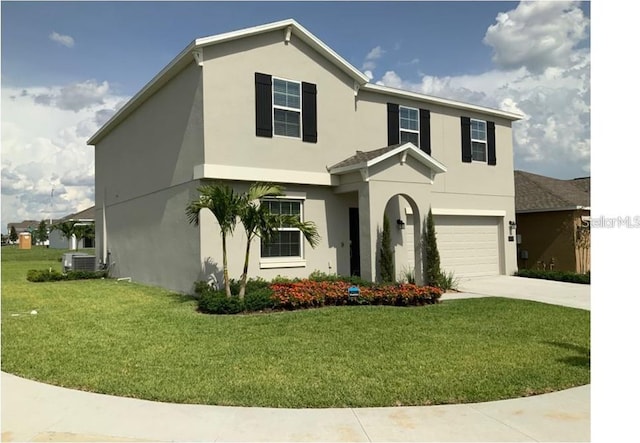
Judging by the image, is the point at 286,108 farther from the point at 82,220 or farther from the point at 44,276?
the point at 82,220

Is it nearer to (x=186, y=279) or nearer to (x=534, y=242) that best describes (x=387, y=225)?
(x=186, y=279)

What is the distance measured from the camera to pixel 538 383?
554 cm

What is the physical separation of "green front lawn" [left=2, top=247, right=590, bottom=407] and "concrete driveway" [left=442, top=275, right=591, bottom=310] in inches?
67.8

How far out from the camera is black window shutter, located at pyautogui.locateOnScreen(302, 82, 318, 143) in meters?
13.4

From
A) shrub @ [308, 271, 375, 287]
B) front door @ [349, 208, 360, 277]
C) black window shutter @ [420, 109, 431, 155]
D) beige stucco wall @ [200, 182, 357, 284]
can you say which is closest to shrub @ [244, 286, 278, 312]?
beige stucco wall @ [200, 182, 357, 284]

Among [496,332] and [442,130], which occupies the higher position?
[442,130]

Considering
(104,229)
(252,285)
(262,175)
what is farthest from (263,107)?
(104,229)

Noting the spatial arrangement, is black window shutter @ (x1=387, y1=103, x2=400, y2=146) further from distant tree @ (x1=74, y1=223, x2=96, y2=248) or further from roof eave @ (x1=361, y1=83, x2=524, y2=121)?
distant tree @ (x1=74, y1=223, x2=96, y2=248)

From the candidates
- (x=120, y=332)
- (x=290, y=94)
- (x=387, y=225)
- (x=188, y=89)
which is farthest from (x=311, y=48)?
(x=120, y=332)

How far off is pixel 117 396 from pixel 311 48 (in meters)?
11.1

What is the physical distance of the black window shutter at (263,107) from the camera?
12664 millimetres

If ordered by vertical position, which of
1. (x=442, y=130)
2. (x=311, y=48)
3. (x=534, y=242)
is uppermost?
(x=311, y=48)

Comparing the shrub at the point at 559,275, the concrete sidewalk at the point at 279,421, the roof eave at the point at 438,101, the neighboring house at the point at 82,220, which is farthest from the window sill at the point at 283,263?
the neighboring house at the point at 82,220

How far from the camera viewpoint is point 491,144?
1816 cm
